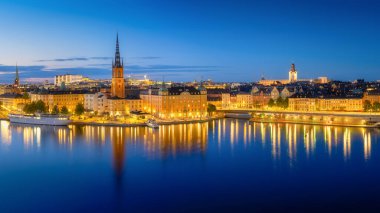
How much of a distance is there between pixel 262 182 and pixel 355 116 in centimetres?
1129

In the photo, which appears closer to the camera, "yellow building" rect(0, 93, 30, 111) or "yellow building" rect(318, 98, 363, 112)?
"yellow building" rect(318, 98, 363, 112)

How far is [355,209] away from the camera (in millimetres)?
7340

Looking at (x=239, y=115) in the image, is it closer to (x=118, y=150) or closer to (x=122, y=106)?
(x=122, y=106)

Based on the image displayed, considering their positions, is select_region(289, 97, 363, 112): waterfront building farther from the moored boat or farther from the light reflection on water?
the moored boat

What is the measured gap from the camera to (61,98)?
24578 mm

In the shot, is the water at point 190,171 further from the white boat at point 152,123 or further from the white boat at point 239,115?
the white boat at point 239,115

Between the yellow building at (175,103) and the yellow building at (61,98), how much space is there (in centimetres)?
409

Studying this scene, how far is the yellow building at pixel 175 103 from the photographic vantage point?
21.5 metres

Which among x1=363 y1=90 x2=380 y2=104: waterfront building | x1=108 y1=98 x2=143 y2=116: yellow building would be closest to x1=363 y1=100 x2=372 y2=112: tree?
x1=363 y1=90 x2=380 y2=104: waterfront building

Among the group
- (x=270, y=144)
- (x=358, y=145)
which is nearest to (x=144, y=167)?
(x=270, y=144)

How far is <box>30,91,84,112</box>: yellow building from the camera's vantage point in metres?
24.4

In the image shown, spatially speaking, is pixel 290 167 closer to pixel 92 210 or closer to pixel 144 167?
pixel 144 167

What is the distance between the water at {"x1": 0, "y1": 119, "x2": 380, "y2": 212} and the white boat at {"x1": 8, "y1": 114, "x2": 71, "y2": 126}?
10.0 ft

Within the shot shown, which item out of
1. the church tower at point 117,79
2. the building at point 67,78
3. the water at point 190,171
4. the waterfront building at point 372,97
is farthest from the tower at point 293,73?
the water at point 190,171
